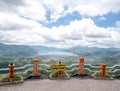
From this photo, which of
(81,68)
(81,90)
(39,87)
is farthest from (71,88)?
(81,68)

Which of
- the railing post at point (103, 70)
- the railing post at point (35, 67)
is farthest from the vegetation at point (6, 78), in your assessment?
the railing post at point (103, 70)

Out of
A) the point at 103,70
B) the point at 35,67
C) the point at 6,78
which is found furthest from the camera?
the point at 103,70

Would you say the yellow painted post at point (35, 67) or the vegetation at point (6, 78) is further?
the yellow painted post at point (35, 67)

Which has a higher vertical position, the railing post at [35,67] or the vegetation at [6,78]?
the railing post at [35,67]

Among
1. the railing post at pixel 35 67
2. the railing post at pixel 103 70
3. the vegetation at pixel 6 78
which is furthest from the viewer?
the railing post at pixel 103 70

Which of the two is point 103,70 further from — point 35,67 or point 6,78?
point 6,78

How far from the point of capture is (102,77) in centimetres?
1712

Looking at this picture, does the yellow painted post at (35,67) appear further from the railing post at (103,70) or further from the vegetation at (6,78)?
the railing post at (103,70)

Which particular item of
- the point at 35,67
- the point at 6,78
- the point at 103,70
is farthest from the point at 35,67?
the point at 103,70

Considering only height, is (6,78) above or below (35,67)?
below

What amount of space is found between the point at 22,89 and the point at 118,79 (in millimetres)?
8837

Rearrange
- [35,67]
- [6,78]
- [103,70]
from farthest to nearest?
[103,70] < [35,67] < [6,78]

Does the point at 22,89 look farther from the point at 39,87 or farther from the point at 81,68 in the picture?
the point at 81,68

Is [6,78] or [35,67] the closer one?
[6,78]
